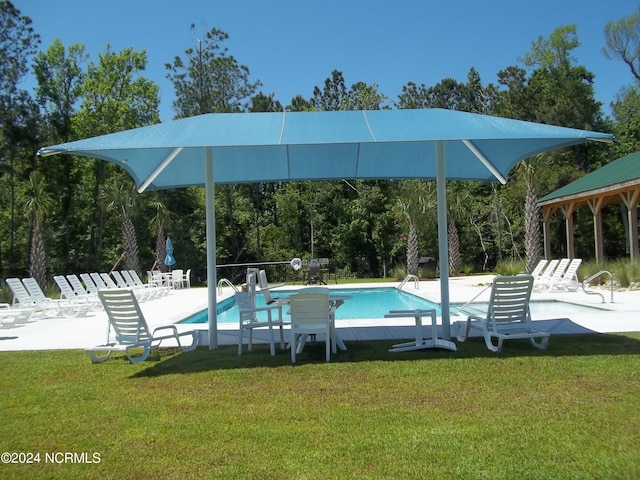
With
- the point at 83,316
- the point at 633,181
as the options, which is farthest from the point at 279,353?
the point at 633,181

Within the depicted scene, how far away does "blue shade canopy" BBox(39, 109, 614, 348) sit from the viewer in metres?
6.43

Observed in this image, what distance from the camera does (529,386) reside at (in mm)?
5020

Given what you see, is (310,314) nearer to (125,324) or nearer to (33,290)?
(125,324)

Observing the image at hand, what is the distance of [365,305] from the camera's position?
1488cm

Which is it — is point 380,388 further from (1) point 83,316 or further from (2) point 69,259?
(2) point 69,259

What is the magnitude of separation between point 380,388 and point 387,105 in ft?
105

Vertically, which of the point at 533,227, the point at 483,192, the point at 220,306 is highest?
the point at 483,192

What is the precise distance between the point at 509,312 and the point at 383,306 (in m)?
7.76

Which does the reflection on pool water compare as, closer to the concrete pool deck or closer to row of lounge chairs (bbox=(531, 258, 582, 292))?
the concrete pool deck

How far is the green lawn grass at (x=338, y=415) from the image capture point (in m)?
3.39

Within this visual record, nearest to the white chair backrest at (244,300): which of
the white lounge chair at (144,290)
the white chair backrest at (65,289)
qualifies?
the white chair backrest at (65,289)

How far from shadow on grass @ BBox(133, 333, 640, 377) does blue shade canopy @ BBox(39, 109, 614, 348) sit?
0.65 m

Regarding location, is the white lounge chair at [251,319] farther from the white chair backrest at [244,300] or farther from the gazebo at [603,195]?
the gazebo at [603,195]

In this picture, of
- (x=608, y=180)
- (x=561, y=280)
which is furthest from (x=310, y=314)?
(x=608, y=180)
